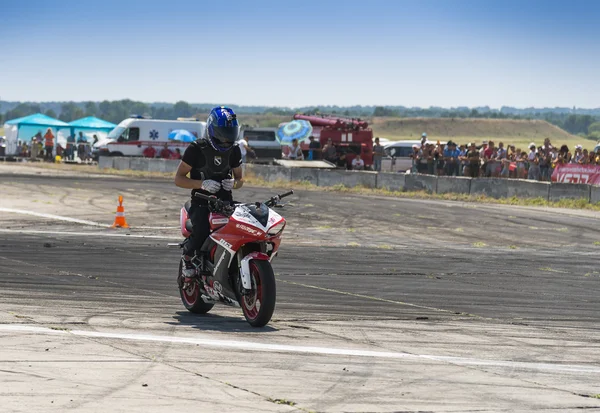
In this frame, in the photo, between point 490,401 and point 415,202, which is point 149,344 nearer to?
point 490,401

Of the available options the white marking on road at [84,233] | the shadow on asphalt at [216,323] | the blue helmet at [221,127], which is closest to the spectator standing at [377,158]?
the white marking on road at [84,233]

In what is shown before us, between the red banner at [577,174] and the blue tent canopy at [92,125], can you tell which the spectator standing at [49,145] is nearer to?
the blue tent canopy at [92,125]

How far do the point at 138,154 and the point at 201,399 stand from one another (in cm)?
4687

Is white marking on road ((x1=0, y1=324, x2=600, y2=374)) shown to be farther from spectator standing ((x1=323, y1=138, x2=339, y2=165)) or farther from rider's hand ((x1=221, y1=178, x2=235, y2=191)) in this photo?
spectator standing ((x1=323, y1=138, x2=339, y2=165))

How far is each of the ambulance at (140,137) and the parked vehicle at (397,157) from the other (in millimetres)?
9846

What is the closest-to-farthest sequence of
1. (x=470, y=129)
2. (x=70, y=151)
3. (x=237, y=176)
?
(x=237, y=176) < (x=70, y=151) < (x=470, y=129)

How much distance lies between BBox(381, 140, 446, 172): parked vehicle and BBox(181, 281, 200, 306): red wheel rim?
35.3m

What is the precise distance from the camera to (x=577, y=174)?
31.5 m

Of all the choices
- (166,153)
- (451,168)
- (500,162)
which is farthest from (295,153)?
(500,162)

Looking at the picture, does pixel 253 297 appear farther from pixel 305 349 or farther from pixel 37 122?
pixel 37 122

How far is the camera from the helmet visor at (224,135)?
10.0 metres

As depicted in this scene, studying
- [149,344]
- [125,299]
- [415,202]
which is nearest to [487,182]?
[415,202]

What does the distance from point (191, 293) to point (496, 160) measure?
25.1m

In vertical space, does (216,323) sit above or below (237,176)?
below
